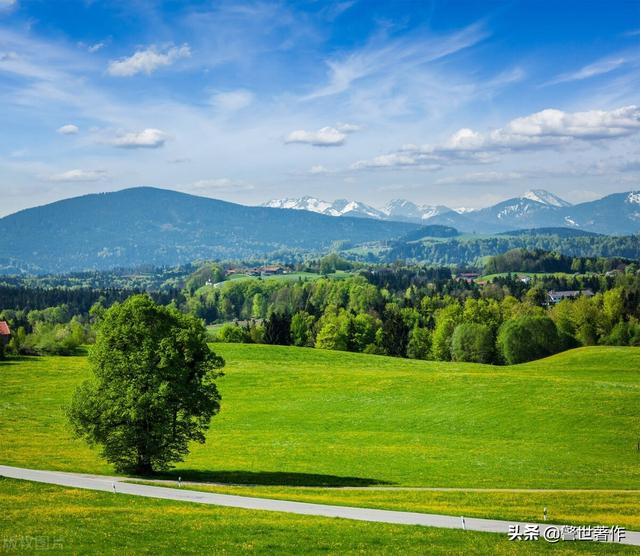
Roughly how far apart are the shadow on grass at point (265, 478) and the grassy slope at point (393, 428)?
0.13m

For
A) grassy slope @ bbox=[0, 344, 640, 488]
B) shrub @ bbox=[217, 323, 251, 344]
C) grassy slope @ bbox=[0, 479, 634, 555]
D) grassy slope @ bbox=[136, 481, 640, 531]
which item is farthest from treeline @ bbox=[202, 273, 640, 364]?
grassy slope @ bbox=[0, 479, 634, 555]

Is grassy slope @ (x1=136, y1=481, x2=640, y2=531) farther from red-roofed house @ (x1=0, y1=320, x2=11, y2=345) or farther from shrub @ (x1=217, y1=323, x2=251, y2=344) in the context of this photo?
shrub @ (x1=217, y1=323, x2=251, y2=344)

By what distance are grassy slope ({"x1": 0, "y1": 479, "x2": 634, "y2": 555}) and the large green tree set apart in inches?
433

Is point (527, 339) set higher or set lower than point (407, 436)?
higher

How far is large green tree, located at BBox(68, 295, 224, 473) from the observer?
131 feet

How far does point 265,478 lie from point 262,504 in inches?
418

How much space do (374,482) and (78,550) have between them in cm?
2278

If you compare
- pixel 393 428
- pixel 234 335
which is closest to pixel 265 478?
pixel 393 428

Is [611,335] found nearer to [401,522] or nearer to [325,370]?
[325,370]

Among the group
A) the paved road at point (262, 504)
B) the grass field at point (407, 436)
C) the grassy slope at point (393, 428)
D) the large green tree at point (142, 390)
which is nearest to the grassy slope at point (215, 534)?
the paved road at point (262, 504)

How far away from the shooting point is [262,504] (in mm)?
30938

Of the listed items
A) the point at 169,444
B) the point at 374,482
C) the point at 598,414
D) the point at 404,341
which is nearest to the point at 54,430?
the point at 169,444

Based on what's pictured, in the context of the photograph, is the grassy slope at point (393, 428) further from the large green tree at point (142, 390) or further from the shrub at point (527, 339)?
the shrub at point (527, 339)

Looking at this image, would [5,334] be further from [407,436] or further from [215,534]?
[215,534]
